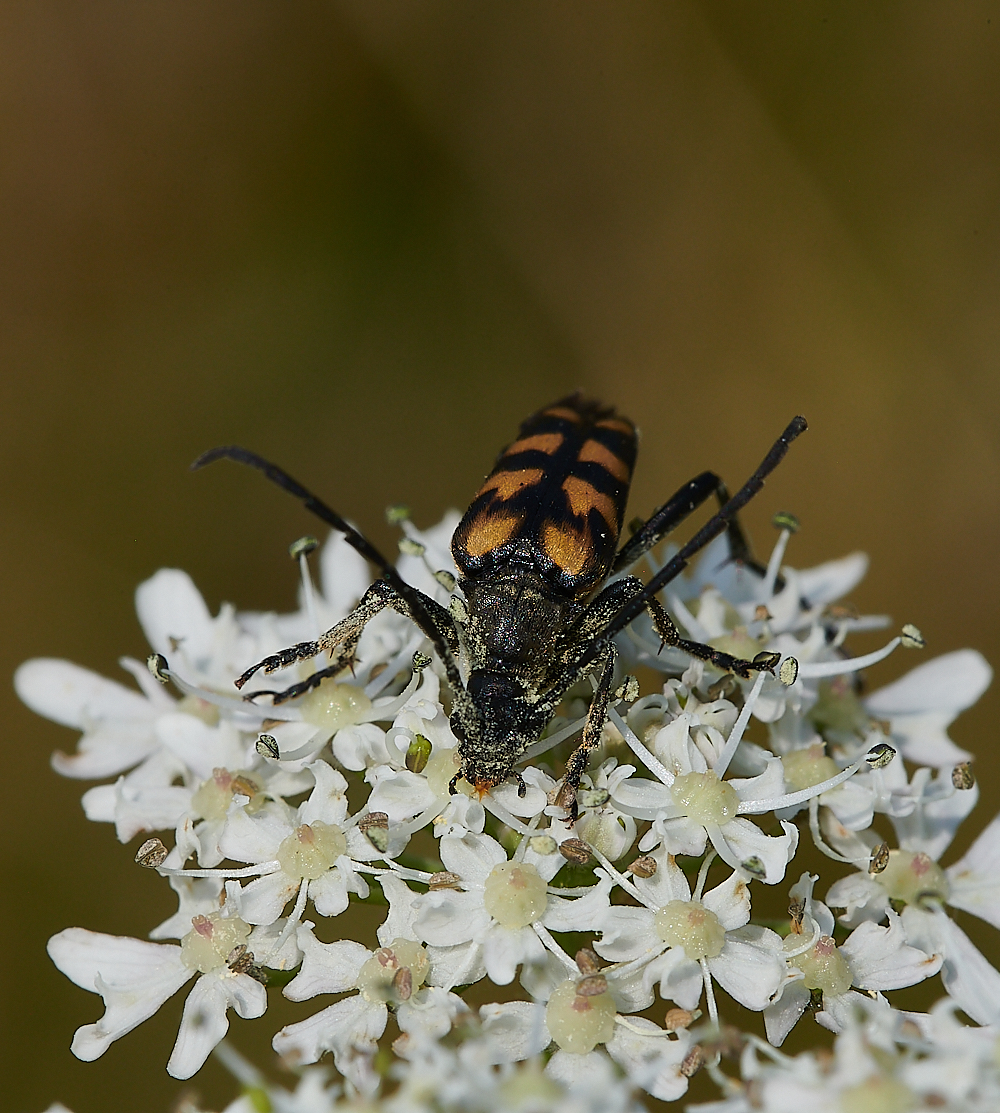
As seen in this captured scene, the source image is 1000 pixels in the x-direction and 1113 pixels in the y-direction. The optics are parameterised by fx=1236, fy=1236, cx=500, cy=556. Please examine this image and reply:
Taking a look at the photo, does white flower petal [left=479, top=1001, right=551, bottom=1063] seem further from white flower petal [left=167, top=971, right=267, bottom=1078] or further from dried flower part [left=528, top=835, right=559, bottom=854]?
white flower petal [left=167, top=971, right=267, bottom=1078]

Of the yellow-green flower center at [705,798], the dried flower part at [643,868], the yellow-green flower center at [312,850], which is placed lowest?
the dried flower part at [643,868]

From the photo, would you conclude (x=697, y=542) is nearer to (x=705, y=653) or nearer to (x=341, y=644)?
(x=705, y=653)

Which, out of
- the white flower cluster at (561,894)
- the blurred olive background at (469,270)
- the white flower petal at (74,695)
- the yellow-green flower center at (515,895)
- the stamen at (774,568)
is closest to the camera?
the white flower cluster at (561,894)

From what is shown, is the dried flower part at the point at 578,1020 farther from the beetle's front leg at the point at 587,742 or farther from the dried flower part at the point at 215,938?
the dried flower part at the point at 215,938

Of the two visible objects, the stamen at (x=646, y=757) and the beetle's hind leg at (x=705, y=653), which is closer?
the stamen at (x=646, y=757)

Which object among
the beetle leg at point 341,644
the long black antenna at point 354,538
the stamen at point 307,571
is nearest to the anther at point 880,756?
the long black antenna at point 354,538

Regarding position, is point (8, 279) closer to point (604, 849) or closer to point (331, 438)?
point (331, 438)

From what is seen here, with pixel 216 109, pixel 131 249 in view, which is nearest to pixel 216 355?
pixel 131 249
